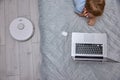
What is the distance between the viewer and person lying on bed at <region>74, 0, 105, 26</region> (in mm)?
1522

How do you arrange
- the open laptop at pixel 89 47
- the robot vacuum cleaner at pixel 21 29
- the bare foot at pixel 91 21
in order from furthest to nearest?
1. the robot vacuum cleaner at pixel 21 29
2. the bare foot at pixel 91 21
3. the open laptop at pixel 89 47

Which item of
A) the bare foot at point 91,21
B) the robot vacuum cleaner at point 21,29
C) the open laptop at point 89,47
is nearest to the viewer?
the open laptop at point 89,47

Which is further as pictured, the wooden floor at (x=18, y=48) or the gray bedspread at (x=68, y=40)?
the wooden floor at (x=18, y=48)

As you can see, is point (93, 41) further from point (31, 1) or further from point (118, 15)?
point (31, 1)

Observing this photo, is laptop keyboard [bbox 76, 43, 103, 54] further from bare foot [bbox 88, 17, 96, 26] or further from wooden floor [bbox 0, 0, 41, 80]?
wooden floor [bbox 0, 0, 41, 80]

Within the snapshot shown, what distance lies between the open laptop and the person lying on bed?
4.9 inches

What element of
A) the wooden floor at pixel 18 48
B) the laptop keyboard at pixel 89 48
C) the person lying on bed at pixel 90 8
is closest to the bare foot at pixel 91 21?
the person lying on bed at pixel 90 8

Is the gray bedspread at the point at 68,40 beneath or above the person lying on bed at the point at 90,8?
beneath

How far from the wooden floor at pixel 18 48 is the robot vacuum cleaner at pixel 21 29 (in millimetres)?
52

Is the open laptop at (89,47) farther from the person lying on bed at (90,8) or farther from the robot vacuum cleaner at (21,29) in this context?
the robot vacuum cleaner at (21,29)

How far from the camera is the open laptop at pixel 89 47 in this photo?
4.70 feet

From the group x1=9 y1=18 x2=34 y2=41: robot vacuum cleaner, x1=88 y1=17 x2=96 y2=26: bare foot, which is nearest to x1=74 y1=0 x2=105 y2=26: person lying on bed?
x1=88 y1=17 x2=96 y2=26: bare foot

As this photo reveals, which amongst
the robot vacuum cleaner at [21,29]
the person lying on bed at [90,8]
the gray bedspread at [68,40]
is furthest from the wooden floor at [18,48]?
the person lying on bed at [90,8]

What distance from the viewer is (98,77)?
1.50 m
